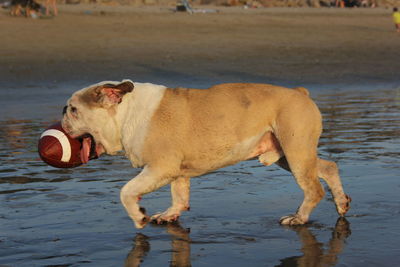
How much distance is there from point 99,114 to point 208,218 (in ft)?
4.61

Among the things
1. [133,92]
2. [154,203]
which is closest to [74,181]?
[154,203]

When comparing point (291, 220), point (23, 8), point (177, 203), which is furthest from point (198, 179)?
point (23, 8)

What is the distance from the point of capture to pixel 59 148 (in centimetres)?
798

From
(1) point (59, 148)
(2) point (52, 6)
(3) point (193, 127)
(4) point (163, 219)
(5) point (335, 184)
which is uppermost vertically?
(3) point (193, 127)

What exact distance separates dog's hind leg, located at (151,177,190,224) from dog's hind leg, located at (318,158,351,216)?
4.27 feet

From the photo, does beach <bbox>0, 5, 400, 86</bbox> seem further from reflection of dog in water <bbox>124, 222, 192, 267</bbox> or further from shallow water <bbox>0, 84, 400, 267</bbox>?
reflection of dog in water <bbox>124, 222, 192, 267</bbox>

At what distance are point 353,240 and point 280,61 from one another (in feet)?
59.1

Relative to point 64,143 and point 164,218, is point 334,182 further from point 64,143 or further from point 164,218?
point 64,143

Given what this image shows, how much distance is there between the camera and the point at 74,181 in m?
9.70

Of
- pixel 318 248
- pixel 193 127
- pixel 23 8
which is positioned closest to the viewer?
pixel 318 248

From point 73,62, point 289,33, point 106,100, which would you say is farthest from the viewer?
point 289,33

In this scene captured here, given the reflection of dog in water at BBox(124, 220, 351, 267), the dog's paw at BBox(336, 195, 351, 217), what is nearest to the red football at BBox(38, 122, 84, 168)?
the reflection of dog in water at BBox(124, 220, 351, 267)

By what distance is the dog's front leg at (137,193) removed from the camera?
736 cm

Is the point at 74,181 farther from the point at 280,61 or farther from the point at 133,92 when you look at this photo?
the point at 280,61
